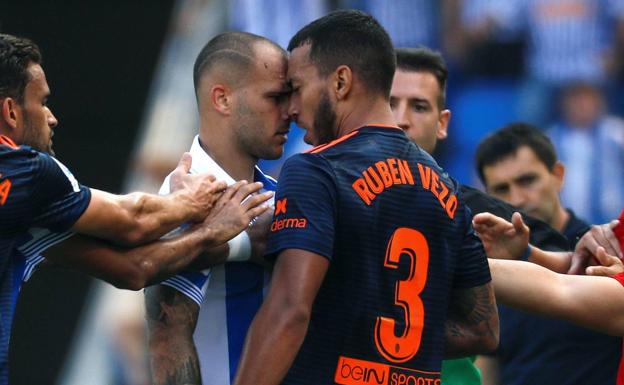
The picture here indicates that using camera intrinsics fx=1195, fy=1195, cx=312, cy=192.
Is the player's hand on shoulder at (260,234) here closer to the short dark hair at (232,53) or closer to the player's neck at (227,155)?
the player's neck at (227,155)

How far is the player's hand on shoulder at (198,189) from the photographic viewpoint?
420 cm

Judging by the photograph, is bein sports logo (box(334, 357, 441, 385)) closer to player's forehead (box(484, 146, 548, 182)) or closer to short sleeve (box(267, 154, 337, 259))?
short sleeve (box(267, 154, 337, 259))

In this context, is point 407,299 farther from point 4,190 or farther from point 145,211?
point 4,190

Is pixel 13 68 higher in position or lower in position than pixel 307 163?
higher

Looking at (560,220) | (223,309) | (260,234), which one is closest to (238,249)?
(260,234)

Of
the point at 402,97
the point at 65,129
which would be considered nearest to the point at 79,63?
the point at 65,129

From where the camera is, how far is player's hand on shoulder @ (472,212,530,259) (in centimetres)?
475

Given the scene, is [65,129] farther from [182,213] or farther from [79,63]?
[182,213]

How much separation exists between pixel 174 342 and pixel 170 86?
21.8 ft

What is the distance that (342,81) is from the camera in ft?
13.6

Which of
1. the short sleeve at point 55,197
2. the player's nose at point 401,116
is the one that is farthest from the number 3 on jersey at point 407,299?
the player's nose at point 401,116

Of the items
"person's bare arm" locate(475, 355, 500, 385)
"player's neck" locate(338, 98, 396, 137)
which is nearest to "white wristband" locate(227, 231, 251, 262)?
"player's neck" locate(338, 98, 396, 137)

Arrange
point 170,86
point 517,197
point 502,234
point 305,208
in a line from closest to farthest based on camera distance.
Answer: point 305,208
point 502,234
point 517,197
point 170,86

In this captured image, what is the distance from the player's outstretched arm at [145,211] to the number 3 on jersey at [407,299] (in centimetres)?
72
